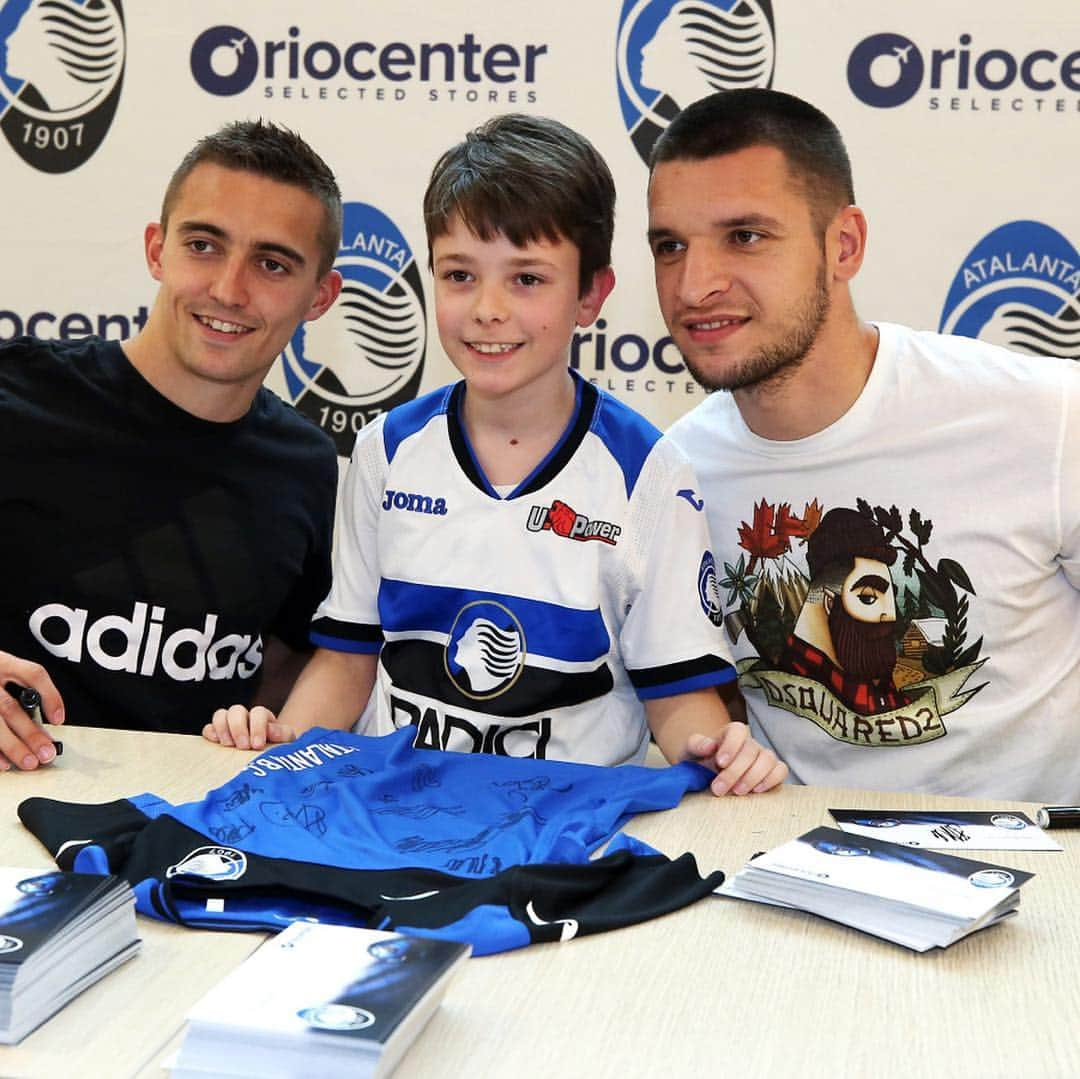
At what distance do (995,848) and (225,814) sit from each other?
74 centimetres

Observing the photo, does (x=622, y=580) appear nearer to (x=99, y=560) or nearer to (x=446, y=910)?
(x=446, y=910)

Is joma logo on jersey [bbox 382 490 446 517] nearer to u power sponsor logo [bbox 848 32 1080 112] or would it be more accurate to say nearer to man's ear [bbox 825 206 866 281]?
man's ear [bbox 825 206 866 281]

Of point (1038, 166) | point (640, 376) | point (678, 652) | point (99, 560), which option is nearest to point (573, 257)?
point (678, 652)

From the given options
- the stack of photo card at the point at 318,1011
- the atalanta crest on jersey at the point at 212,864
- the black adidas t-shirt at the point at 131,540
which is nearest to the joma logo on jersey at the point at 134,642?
the black adidas t-shirt at the point at 131,540

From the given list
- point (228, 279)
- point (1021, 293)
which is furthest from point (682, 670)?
point (1021, 293)

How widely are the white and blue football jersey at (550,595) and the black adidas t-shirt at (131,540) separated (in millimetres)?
356

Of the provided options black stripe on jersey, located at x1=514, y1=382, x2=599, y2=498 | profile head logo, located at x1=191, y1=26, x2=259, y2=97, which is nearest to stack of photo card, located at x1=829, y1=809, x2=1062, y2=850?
black stripe on jersey, located at x1=514, y1=382, x2=599, y2=498

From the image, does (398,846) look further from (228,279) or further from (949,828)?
(228,279)

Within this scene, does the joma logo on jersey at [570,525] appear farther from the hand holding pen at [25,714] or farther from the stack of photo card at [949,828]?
the hand holding pen at [25,714]

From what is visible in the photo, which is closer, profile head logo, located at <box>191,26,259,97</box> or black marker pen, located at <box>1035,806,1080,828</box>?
black marker pen, located at <box>1035,806,1080,828</box>

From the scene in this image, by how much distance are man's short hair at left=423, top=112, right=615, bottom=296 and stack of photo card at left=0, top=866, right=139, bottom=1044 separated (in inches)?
37.1

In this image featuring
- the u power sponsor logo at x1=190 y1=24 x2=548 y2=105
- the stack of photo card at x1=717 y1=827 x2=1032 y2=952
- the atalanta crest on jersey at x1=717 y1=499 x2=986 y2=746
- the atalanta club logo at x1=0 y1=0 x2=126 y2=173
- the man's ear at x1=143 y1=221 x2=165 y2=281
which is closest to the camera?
the stack of photo card at x1=717 y1=827 x2=1032 y2=952

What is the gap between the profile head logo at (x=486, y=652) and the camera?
1.59 meters

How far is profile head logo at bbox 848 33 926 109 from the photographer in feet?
7.99
